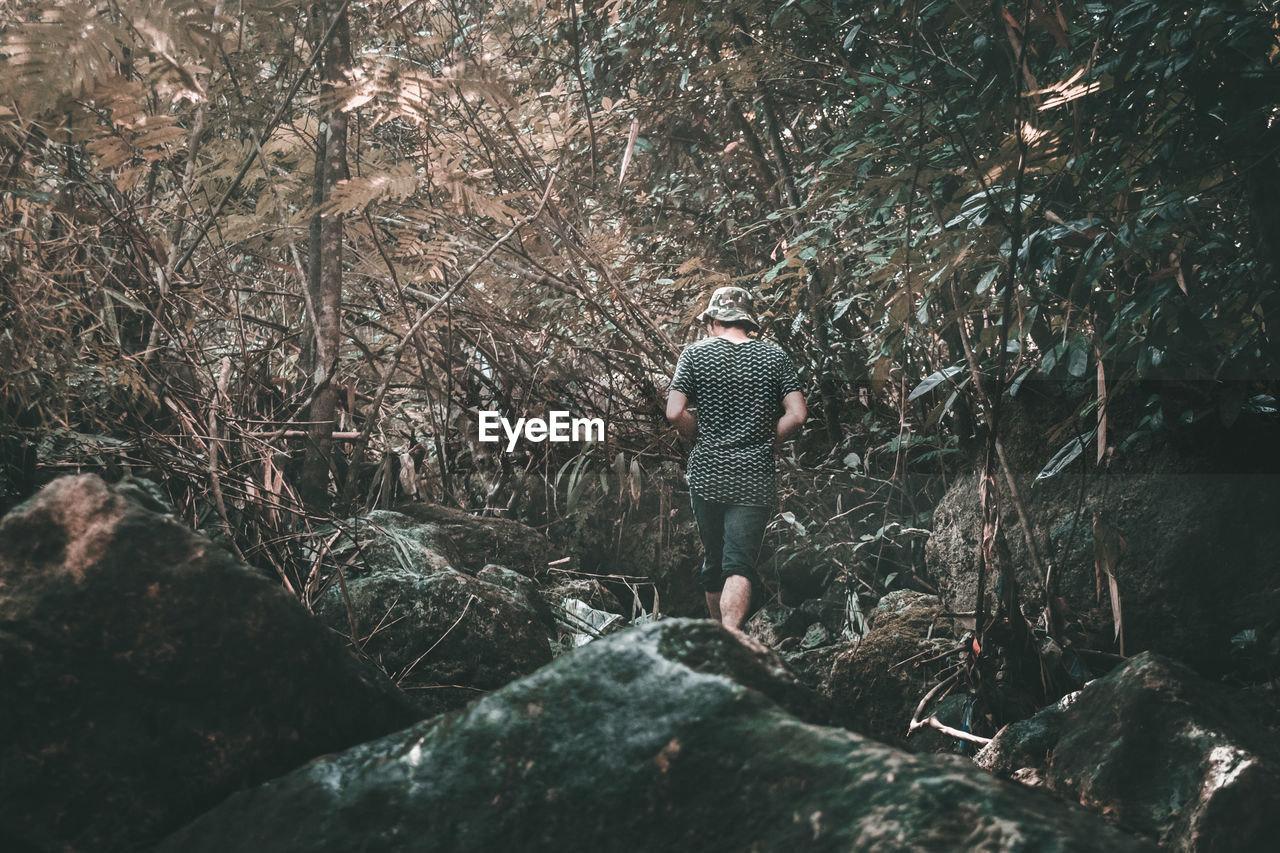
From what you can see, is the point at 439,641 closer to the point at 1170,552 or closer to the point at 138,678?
the point at 138,678

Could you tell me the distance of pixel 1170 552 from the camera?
3848 mm

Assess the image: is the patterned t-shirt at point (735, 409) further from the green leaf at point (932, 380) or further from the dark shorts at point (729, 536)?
the green leaf at point (932, 380)

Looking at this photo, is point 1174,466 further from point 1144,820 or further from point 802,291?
point 802,291

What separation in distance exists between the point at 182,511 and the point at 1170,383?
4.14 meters

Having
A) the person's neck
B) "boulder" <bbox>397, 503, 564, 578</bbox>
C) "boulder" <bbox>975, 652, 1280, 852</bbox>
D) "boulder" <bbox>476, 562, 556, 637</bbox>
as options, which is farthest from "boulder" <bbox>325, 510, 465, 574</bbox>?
"boulder" <bbox>975, 652, 1280, 852</bbox>

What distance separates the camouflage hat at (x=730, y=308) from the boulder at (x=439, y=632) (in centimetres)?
170

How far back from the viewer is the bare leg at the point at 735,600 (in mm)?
4320

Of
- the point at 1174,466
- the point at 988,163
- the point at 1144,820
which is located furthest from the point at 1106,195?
the point at 1144,820

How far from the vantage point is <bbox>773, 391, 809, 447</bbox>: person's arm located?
4.40 metres

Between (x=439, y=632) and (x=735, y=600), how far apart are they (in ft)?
4.41

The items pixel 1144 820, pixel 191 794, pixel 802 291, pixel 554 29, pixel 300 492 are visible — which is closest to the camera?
pixel 191 794

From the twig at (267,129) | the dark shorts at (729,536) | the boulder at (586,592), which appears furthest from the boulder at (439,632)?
the twig at (267,129)

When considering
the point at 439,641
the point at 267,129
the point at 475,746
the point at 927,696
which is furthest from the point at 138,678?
the point at 267,129

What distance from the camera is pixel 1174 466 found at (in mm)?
3926
